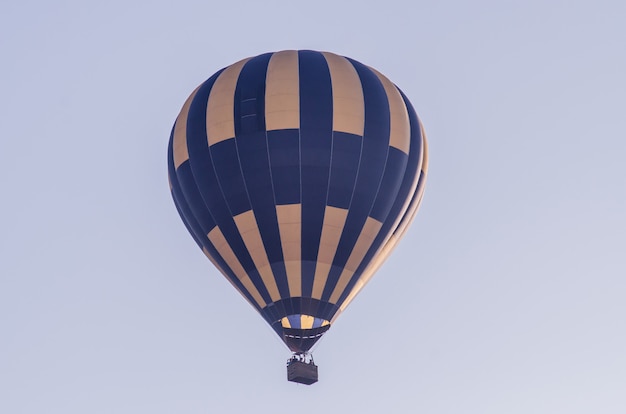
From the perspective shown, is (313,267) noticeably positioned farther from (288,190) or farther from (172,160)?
(172,160)

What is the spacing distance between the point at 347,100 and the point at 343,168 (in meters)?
2.01

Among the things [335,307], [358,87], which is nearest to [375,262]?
[335,307]

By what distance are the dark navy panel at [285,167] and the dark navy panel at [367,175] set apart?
5.15 ft

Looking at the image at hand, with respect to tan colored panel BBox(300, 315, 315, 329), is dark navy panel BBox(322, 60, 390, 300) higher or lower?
higher

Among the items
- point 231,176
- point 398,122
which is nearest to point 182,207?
point 231,176

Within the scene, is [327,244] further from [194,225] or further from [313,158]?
[194,225]

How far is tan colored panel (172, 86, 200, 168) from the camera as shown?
151 ft

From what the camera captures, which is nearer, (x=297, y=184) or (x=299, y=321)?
(x=299, y=321)

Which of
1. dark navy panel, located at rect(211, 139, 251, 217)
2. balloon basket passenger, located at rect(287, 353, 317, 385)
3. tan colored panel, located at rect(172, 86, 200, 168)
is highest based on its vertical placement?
tan colored panel, located at rect(172, 86, 200, 168)

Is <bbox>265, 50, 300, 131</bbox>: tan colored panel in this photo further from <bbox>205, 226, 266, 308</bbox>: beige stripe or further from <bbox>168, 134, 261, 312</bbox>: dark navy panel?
<bbox>205, 226, 266, 308</bbox>: beige stripe

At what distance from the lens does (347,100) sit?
45.5 m

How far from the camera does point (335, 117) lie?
4519 centimetres

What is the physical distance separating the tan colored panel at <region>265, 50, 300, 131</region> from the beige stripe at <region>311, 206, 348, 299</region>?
2.59 meters

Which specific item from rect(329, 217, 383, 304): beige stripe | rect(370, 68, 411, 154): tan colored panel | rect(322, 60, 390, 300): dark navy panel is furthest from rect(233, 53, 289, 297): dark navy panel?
rect(370, 68, 411, 154): tan colored panel
